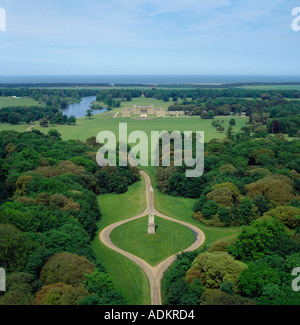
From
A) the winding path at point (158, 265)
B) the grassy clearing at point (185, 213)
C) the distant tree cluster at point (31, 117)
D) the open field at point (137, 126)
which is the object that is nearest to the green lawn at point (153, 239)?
the winding path at point (158, 265)

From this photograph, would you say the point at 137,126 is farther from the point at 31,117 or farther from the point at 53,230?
the point at 53,230

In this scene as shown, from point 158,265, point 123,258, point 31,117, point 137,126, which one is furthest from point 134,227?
point 31,117

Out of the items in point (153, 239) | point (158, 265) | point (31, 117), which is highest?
point (31, 117)

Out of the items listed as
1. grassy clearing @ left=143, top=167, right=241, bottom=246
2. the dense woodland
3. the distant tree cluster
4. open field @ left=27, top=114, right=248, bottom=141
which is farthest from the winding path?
the distant tree cluster

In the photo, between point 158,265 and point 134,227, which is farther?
point 134,227

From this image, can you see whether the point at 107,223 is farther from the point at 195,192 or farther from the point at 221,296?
the point at 221,296

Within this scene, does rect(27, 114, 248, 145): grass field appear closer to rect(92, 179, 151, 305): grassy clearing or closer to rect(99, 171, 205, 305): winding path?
rect(92, 179, 151, 305): grassy clearing
